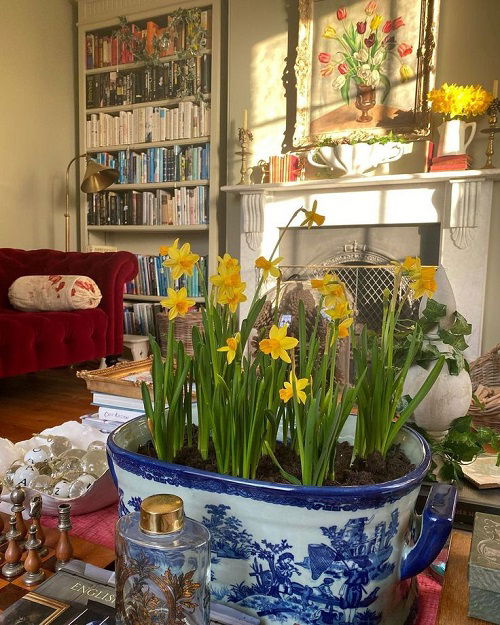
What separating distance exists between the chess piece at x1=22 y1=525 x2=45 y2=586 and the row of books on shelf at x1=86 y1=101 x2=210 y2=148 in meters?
3.41

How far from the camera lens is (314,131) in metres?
3.30

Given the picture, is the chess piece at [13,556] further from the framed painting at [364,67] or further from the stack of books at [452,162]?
the framed painting at [364,67]

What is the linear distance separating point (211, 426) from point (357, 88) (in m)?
3.16

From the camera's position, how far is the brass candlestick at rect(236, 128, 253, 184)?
338 cm

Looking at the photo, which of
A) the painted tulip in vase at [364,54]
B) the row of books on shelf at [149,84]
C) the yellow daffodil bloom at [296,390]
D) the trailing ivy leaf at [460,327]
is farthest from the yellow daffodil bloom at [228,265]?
the row of books on shelf at [149,84]

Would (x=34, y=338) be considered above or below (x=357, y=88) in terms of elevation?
below

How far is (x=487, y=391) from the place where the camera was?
1.26 meters

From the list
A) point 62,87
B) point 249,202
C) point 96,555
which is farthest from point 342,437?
point 62,87

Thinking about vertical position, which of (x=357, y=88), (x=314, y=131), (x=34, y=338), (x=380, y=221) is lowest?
(x=34, y=338)

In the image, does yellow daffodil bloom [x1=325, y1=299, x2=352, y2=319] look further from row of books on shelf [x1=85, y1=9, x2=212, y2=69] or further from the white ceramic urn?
row of books on shelf [x1=85, y1=9, x2=212, y2=69]

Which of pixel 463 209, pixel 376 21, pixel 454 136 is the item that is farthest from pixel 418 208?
pixel 376 21

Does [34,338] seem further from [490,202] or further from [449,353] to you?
[490,202]

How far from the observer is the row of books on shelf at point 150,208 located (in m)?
3.62

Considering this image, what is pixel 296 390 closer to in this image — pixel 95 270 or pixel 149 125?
pixel 95 270
